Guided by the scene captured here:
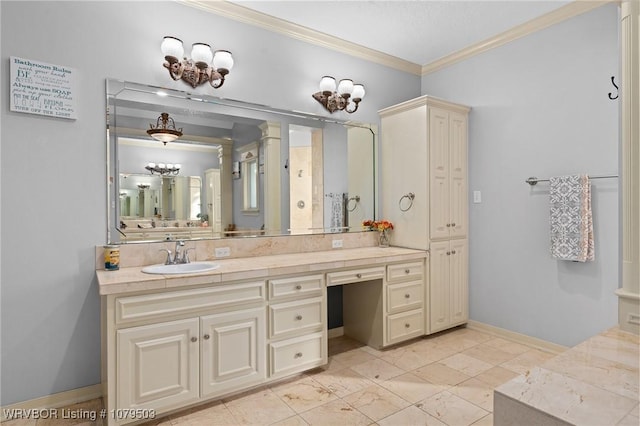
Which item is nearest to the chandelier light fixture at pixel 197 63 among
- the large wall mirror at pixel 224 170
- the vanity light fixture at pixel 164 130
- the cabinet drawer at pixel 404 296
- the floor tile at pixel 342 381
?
the large wall mirror at pixel 224 170

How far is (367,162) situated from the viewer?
3635 mm

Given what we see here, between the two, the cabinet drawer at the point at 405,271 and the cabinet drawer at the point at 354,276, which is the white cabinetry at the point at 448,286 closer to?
the cabinet drawer at the point at 405,271

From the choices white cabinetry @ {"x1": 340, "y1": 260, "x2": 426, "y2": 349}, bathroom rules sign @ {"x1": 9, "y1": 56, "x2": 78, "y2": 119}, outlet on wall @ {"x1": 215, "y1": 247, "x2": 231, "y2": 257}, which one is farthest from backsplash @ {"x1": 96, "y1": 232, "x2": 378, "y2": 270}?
bathroom rules sign @ {"x1": 9, "y1": 56, "x2": 78, "y2": 119}

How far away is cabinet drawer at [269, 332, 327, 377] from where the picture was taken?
94.6 inches

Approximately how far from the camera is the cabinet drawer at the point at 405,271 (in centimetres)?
303

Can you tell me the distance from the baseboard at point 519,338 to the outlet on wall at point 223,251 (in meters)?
2.43

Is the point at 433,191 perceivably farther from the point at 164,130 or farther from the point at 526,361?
the point at 164,130

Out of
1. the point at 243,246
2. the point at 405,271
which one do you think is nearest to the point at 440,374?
the point at 405,271

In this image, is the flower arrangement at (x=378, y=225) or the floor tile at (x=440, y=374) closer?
the floor tile at (x=440, y=374)

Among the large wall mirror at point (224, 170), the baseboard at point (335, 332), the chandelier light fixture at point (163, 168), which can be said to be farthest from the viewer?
the baseboard at point (335, 332)

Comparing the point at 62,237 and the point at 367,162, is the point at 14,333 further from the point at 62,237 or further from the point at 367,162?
the point at 367,162

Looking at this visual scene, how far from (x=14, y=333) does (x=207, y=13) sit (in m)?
2.42

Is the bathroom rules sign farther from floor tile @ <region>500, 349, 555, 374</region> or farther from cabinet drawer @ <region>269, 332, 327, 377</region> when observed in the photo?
floor tile @ <region>500, 349, 555, 374</region>

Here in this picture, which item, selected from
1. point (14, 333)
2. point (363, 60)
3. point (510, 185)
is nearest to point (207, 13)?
point (363, 60)
